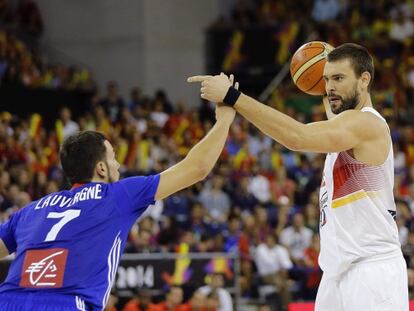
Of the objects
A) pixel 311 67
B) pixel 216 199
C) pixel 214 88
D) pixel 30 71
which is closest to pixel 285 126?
pixel 214 88

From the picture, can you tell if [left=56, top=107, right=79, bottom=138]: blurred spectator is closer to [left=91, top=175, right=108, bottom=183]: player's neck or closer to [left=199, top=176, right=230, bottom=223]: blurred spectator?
[left=199, top=176, right=230, bottom=223]: blurred spectator

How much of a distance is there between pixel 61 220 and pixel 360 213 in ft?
6.63

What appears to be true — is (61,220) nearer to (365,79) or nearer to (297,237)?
(365,79)

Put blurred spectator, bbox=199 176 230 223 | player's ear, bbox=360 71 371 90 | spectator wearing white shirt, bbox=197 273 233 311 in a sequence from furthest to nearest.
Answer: blurred spectator, bbox=199 176 230 223
spectator wearing white shirt, bbox=197 273 233 311
player's ear, bbox=360 71 371 90

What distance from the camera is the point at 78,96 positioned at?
75.9 ft

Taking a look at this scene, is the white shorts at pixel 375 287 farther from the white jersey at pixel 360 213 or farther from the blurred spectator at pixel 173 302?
the blurred spectator at pixel 173 302

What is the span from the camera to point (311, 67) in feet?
22.2

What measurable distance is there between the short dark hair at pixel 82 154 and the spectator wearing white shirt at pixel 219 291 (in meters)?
8.76

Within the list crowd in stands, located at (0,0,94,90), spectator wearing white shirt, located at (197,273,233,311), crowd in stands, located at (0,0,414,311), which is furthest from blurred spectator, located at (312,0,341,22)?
spectator wearing white shirt, located at (197,273,233,311)

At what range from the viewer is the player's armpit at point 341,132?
554cm

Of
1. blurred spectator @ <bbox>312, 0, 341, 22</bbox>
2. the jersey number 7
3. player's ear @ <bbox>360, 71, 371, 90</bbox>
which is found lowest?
the jersey number 7

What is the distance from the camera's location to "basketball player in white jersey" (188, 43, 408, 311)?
5867 millimetres

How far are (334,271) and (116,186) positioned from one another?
5.80 ft

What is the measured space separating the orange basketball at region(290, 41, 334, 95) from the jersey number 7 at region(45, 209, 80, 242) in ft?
8.07
